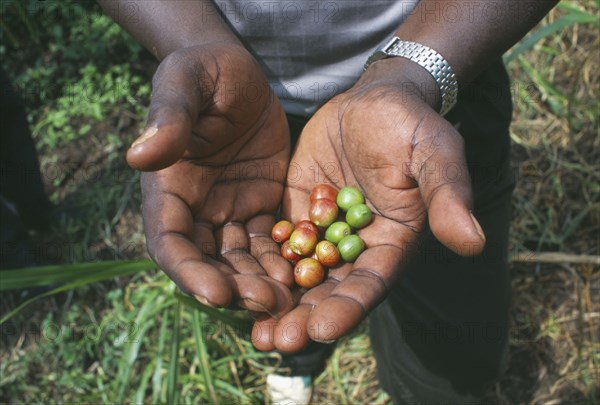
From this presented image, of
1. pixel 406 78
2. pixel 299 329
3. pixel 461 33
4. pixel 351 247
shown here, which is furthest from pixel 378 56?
pixel 299 329

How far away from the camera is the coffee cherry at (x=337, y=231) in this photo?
224cm

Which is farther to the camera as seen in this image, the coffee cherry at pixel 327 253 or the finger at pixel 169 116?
the coffee cherry at pixel 327 253

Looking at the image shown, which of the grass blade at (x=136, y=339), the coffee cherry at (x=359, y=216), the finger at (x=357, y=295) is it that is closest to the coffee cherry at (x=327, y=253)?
the coffee cherry at (x=359, y=216)

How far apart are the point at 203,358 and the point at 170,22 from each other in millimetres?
1447

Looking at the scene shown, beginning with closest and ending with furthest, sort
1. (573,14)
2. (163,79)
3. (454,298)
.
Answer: (163,79) → (454,298) → (573,14)

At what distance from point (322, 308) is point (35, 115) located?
11.7 feet

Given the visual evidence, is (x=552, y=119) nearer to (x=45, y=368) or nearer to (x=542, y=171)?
(x=542, y=171)

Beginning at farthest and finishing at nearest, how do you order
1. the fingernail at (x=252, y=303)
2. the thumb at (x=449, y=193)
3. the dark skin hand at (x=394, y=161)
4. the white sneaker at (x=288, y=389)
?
the white sneaker at (x=288, y=389) < the fingernail at (x=252, y=303) < the dark skin hand at (x=394, y=161) < the thumb at (x=449, y=193)

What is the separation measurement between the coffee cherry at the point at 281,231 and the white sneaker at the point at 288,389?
114 centimetres

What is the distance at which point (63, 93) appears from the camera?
4.70 m

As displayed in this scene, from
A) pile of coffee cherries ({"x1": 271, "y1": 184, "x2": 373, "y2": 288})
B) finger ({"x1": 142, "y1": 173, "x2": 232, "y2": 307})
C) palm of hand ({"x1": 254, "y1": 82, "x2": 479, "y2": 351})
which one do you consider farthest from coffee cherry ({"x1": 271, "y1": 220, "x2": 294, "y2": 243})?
finger ({"x1": 142, "y1": 173, "x2": 232, "y2": 307})

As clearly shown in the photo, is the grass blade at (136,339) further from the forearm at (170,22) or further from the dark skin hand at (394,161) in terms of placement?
the forearm at (170,22)

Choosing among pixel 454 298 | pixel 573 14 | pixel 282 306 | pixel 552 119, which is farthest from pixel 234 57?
pixel 552 119

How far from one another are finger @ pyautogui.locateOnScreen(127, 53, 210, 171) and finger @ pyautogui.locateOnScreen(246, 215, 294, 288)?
1.54 feet
